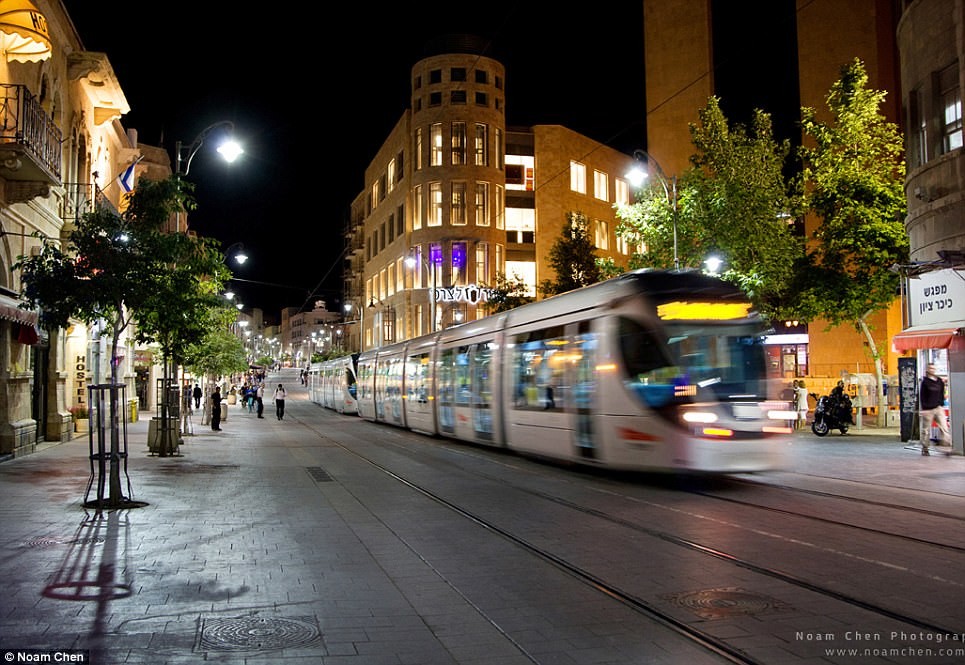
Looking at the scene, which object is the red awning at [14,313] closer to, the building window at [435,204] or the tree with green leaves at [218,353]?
the tree with green leaves at [218,353]

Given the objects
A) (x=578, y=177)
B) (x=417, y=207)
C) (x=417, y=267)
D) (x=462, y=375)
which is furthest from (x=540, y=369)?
(x=578, y=177)

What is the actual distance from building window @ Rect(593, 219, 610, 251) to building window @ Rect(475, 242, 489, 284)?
418 inches

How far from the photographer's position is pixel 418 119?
200 feet

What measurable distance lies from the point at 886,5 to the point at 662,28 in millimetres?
15076

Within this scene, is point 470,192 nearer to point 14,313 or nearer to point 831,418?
point 831,418

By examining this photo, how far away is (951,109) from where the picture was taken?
2033 centimetres

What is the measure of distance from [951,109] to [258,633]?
20.5 m

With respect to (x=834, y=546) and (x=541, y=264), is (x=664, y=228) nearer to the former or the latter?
(x=834, y=546)

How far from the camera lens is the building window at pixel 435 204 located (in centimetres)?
5978

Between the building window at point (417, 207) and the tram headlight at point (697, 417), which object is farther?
the building window at point (417, 207)

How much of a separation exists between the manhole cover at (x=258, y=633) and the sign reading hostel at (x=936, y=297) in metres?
17.7

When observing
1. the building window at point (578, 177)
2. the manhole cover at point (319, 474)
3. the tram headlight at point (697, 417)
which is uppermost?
the building window at point (578, 177)

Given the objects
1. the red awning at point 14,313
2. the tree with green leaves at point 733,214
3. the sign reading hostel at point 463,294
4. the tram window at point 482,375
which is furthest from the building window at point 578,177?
the red awning at point 14,313

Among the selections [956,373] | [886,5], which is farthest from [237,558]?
[886,5]
